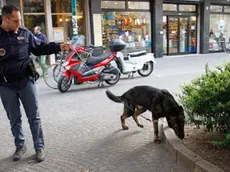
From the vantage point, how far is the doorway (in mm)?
17094

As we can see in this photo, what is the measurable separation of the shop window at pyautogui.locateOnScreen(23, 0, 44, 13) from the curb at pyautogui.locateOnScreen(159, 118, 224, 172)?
35.0ft

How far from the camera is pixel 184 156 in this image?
342 centimetres

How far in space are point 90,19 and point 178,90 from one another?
25.9 ft

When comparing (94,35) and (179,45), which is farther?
(179,45)

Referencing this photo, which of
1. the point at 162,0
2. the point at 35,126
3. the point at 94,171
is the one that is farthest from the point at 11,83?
the point at 162,0

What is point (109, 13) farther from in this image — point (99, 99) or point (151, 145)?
point (151, 145)

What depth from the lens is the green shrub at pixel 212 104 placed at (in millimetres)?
3279

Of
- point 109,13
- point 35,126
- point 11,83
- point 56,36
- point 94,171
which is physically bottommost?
point 94,171

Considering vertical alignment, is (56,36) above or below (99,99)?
above

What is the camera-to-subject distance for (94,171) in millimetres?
3412

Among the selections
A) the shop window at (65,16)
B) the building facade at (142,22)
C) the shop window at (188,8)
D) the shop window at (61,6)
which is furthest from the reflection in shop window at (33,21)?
the shop window at (188,8)

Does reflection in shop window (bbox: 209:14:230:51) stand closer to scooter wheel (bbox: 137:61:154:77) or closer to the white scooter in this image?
scooter wheel (bbox: 137:61:154:77)

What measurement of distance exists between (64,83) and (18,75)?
4555mm

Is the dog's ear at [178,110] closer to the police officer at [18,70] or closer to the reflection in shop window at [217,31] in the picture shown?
the police officer at [18,70]
